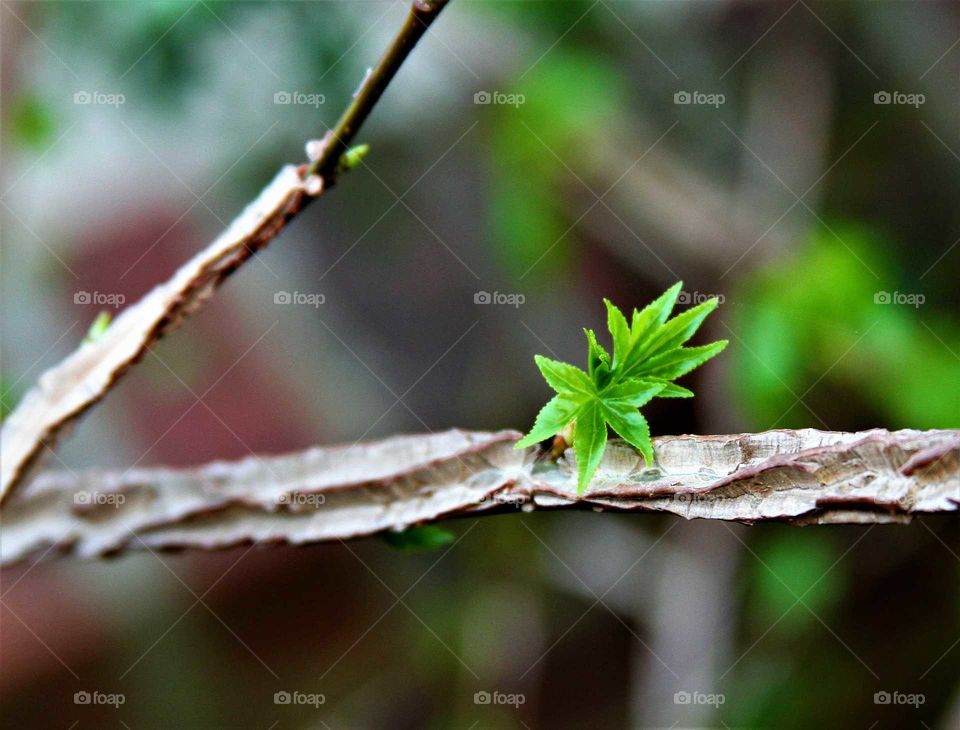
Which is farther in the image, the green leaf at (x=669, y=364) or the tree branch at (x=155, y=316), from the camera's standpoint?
the tree branch at (x=155, y=316)

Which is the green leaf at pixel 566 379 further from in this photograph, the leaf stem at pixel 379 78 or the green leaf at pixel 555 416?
the leaf stem at pixel 379 78

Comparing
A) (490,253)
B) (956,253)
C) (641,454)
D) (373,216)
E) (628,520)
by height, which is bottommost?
(641,454)

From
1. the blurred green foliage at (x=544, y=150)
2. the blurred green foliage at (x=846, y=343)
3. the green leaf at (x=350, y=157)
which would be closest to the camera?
the green leaf at (x=350, y=157)

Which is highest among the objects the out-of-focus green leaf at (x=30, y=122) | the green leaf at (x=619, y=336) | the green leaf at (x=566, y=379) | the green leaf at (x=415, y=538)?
the out-of-focus green leaf at (x=30, y=122)

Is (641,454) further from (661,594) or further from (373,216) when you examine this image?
(373,216)

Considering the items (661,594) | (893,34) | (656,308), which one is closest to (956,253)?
(893,34)

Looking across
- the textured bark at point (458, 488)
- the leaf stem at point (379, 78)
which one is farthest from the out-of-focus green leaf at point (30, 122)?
the leaf stem at point (379, 78)
